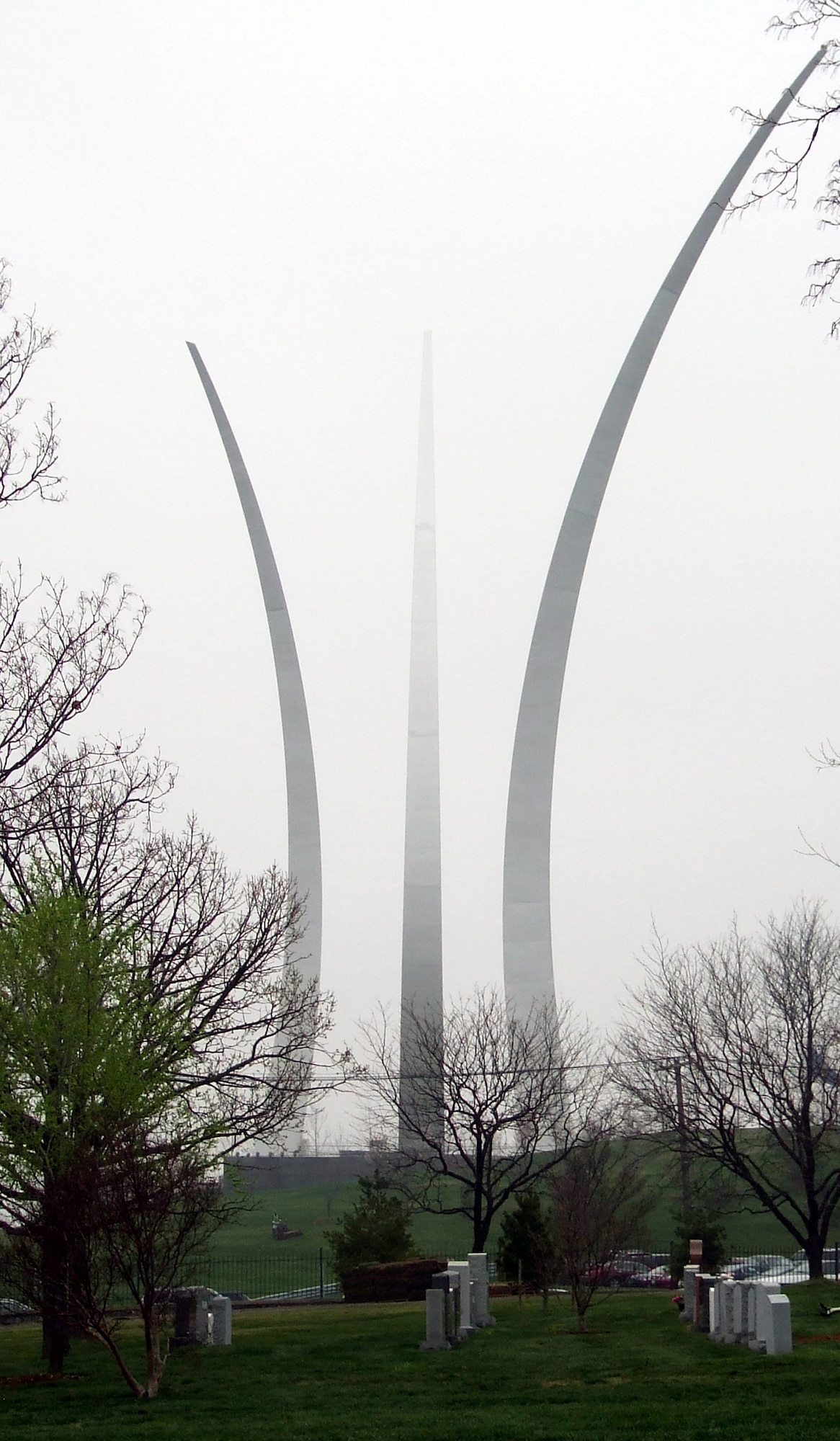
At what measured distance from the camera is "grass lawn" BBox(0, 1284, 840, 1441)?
11703 millimetres

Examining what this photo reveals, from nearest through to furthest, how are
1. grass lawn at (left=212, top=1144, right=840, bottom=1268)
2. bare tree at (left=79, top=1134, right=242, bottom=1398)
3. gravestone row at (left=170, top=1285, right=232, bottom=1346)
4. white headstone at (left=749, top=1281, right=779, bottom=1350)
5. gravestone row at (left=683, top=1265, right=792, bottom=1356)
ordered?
bare tree at (left=79, top=1134, right=242, bottom=1398) → gravestone row at (left=683, top=1265, right=792, bottom=1356) → white headstone at (left=749, top=1281, right=779, bottom=1350) → gravestone row at (left=170, top=1285, right=232, bottom=1346) → grass lawn at (left=212, top=1144, right=840, bottom=1268)

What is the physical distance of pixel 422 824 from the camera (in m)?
37.3

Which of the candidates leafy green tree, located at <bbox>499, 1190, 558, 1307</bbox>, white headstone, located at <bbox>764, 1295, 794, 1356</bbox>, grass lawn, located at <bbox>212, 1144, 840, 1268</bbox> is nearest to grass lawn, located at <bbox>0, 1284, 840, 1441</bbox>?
white headstone, located at <bbox>764, 1295, 794, 1356</bbox>

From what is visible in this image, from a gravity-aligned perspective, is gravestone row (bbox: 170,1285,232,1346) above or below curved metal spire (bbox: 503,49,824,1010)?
below

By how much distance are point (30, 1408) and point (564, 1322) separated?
8383 millimetres

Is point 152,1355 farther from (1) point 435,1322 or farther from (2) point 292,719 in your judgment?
(2) point 292,719

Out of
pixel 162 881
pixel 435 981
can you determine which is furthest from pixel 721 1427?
pixel 435 981

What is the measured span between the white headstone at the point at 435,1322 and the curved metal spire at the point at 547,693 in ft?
54.8

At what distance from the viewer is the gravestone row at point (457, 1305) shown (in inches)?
680

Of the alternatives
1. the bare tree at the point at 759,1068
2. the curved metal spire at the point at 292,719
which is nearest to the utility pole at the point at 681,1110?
the bare tree at the point at 759,1068

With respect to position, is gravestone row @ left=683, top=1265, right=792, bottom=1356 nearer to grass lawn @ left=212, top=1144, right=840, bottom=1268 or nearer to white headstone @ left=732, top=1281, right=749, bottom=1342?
white headstone @ left=732, top=1281, right=749, bottom=1342

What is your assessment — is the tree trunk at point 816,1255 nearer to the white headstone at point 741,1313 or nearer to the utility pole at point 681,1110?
the utility pole at point 681,1110

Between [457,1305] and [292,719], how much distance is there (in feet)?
81.8

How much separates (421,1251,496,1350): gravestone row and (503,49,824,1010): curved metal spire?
14487 mm
